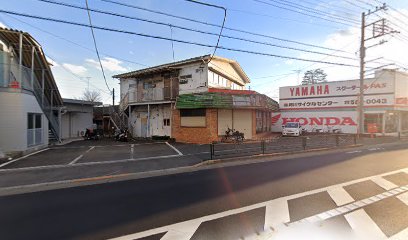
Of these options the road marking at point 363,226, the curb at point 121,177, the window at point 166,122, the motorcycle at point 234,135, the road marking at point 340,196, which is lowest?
the curb at point 121,177

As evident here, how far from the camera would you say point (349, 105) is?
27969 millimetres

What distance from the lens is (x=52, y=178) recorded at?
8.28m

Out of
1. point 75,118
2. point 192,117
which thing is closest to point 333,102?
point 192,117

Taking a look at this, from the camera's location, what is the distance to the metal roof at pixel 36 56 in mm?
13302

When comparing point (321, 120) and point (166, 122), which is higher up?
point (321, 120)

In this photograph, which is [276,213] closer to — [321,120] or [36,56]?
[36,56]

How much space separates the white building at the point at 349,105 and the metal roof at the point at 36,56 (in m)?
28.9

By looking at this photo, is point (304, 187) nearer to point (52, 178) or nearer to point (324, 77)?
point (52, 178)

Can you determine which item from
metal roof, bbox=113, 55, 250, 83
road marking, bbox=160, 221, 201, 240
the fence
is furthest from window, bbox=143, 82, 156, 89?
A: road marking, bbox=160, 221, 201, 240

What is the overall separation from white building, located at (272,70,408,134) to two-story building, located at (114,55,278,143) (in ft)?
39.6

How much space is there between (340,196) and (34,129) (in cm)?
1757

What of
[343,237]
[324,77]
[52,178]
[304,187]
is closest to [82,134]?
[52,178]

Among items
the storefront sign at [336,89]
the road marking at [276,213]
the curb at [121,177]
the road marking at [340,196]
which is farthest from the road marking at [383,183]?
the storefront sign at [336,89]

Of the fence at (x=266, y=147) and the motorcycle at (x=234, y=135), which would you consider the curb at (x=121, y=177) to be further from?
the motorcycle at (x=234, y=135)
